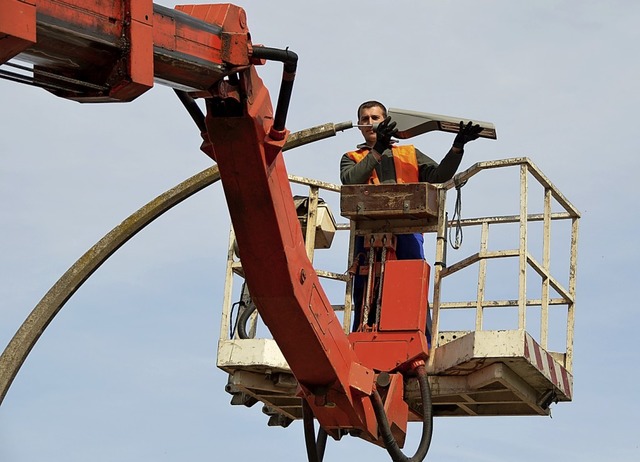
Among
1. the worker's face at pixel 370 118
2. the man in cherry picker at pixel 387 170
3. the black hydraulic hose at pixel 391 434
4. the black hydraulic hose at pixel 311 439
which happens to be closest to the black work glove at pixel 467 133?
the man in cherry picker at pixel 387 170

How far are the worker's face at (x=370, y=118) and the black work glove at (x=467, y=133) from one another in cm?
110

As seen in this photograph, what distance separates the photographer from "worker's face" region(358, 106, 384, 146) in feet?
46.0

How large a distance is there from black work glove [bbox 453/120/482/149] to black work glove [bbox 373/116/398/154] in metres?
0.85

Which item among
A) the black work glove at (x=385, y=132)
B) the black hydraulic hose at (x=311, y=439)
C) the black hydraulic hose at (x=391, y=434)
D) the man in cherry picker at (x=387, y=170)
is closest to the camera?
the black work glove at (x=385, y=132)

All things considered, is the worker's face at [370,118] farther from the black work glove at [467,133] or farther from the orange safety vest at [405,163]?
the black work glove at [467,133]

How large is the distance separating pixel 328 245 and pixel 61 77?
23.3 ft

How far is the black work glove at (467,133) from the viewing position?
1301 centimetres

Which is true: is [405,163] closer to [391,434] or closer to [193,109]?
[391,434]

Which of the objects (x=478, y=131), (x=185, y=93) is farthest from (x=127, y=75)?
(x=478, y=131)

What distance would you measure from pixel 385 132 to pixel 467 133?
1175 millimetres

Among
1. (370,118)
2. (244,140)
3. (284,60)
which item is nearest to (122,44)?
(284,60)

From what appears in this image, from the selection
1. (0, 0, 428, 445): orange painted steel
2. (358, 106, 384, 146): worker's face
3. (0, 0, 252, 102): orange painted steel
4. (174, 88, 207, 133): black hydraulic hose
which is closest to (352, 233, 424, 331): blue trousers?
(0, 0, 428, 445): orange painted steel

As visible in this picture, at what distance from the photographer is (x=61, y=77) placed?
7758 millimetres

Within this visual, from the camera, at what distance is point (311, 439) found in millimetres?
12797
